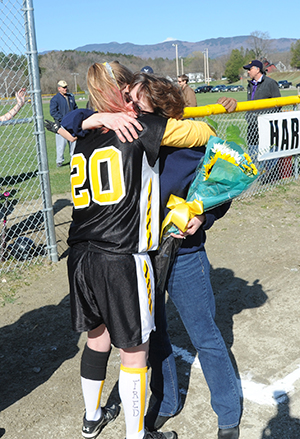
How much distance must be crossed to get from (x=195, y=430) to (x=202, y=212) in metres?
1.37

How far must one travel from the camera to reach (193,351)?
139 inches

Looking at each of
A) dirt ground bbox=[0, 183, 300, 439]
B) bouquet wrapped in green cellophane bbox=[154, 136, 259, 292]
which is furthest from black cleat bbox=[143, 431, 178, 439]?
bouquet wrapped in green cellophane bbox=[154, 136, 259, 292]

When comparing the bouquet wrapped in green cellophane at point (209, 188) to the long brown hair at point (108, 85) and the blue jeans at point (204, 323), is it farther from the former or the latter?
the long brown hair at point (108, 85)

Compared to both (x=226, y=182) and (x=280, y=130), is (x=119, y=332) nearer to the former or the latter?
(x=226, y=182)

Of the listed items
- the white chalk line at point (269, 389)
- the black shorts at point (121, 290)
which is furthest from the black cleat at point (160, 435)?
the black shorts at point (121, 290)

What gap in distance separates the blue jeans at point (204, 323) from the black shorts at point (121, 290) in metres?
0.29

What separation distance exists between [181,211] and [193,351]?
168cm

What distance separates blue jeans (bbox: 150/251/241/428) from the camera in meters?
2.46

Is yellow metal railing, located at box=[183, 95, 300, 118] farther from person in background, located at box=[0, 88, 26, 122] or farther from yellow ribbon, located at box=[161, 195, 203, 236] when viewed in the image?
yellow ribbon, located at box=[161, 195, 203, 236]

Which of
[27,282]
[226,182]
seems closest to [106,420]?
[226,182]

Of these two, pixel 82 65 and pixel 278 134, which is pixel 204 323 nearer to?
pixel 278 134

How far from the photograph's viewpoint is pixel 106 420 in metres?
2.78

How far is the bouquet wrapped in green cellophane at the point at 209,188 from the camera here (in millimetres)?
2246

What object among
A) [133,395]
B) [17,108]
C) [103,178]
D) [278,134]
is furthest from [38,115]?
[278,134]
